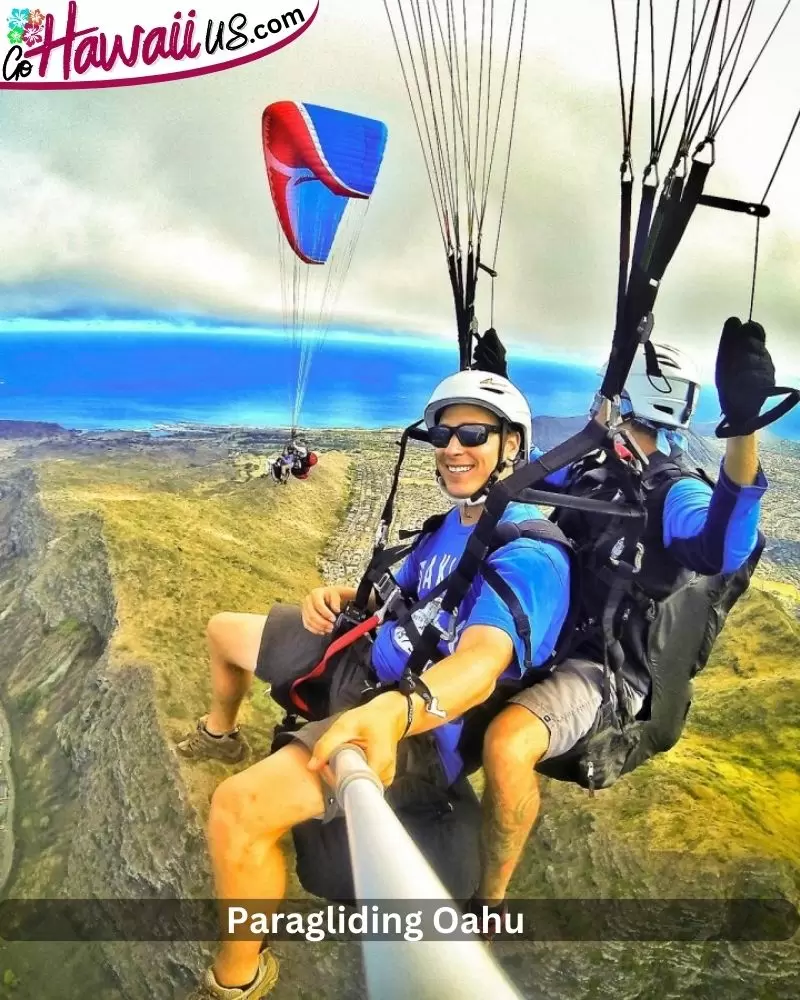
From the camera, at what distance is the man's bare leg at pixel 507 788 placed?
5.81 ft

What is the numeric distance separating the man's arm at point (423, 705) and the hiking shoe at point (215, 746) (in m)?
1.54

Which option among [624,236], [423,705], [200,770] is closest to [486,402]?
[624,236]

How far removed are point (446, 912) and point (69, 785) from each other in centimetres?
492

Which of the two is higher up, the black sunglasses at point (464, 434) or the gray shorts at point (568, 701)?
the black sunglasses at point (464, 434)

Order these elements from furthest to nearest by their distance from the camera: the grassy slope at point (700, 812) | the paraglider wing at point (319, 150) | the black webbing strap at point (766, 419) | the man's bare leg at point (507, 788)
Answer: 1. the paraglider wing at point (319, 150)
2. the grassy slope at point (700, 812)
3. the man's bare leg at point (507, 788)
4. the black webbing strap at point (766, 419)

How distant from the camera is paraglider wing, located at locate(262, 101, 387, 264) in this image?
504 centimetres

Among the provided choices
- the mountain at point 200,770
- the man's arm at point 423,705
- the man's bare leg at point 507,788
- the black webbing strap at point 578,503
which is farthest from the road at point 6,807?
the black webbing strap at point 578,503

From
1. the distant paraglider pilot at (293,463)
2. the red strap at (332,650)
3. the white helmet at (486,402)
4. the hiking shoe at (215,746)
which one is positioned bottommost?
the hiking shoe at (215,746)

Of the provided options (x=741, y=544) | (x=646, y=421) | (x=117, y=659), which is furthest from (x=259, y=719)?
(x=741, y=544)

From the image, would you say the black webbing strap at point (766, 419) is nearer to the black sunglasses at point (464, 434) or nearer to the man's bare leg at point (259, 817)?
the black sunglasses at point (464, 434)

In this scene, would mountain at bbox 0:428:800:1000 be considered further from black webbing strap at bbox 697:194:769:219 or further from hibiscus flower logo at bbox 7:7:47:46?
hibiscus flower logo at bbox 7:7:47:46

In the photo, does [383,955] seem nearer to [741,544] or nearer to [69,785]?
[741,544]

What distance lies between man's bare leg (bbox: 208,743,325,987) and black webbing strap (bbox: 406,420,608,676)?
0.34 metres

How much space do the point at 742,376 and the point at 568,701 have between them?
3.26 feet
